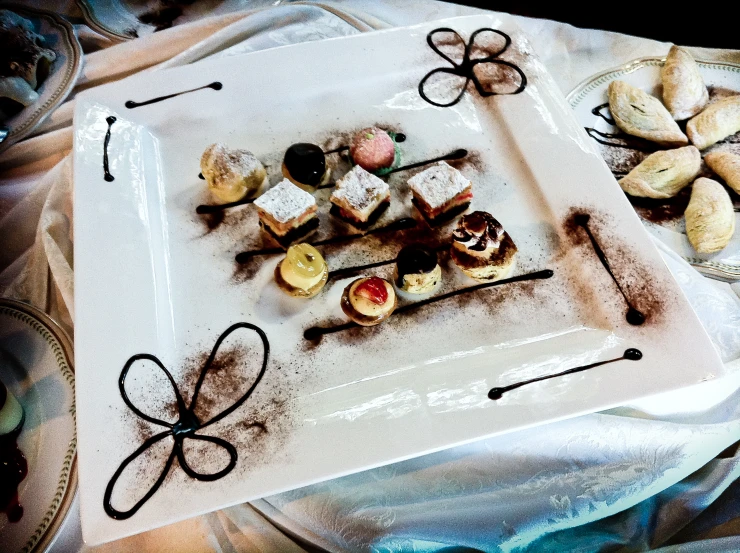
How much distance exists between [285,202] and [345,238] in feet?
0.76

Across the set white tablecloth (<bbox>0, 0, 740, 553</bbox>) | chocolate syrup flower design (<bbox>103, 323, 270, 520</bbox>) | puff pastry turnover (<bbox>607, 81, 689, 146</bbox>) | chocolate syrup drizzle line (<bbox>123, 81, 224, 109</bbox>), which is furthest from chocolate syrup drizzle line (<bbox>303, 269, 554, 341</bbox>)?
chocolate syrup drizzle line (<bbox>123, 81, 224, 109</bbox>)

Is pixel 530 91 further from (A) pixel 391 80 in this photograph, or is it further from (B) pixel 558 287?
(B) pixel 558 287

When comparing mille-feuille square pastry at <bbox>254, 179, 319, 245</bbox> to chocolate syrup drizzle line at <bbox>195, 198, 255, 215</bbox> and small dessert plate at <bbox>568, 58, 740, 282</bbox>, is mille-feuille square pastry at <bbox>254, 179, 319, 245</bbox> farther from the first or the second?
small dessert plate at <bbox>568, 58, 740, 282</bbox>

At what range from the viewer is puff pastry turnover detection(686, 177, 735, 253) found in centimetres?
146

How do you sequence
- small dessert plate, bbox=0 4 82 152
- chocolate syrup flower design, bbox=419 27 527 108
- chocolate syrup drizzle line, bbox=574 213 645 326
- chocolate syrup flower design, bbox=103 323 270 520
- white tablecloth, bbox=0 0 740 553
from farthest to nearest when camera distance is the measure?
chocolate syrup flower design, bbox=419 27 527 108 < small dessert plate, bbox=0 4 82 152 < chocolate syrup drizzle line, bbox=574 213 645 326 < white tablecloth, bbox=0 0 740 553 < chocolate syrup flower design, bbox=103 323 270 520

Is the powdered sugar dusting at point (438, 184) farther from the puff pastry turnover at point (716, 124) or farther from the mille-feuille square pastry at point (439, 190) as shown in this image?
the puff pastry turnover at point (716, 124)

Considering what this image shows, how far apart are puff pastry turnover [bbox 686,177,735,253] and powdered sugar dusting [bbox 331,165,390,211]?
912 mm

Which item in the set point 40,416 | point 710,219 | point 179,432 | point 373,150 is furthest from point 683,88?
point 40,416

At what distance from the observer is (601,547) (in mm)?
1269

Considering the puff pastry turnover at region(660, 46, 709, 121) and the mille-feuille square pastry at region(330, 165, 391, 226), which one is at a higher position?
the puff pastry turnover at region(660, 46, 709, 121)

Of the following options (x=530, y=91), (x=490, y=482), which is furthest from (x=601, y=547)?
(x=530, y=91)

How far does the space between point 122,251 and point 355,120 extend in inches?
35.8

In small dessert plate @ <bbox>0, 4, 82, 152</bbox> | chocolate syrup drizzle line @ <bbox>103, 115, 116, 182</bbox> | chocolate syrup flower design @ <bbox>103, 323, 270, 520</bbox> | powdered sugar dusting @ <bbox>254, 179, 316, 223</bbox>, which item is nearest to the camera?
chocolate syrup flower design @ <bbox>103, 323, 270, 520</bbox>

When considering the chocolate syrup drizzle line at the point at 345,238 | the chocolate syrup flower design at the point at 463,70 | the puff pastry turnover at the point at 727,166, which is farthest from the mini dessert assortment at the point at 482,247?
the puff pastry turnover at the point at 727,166
